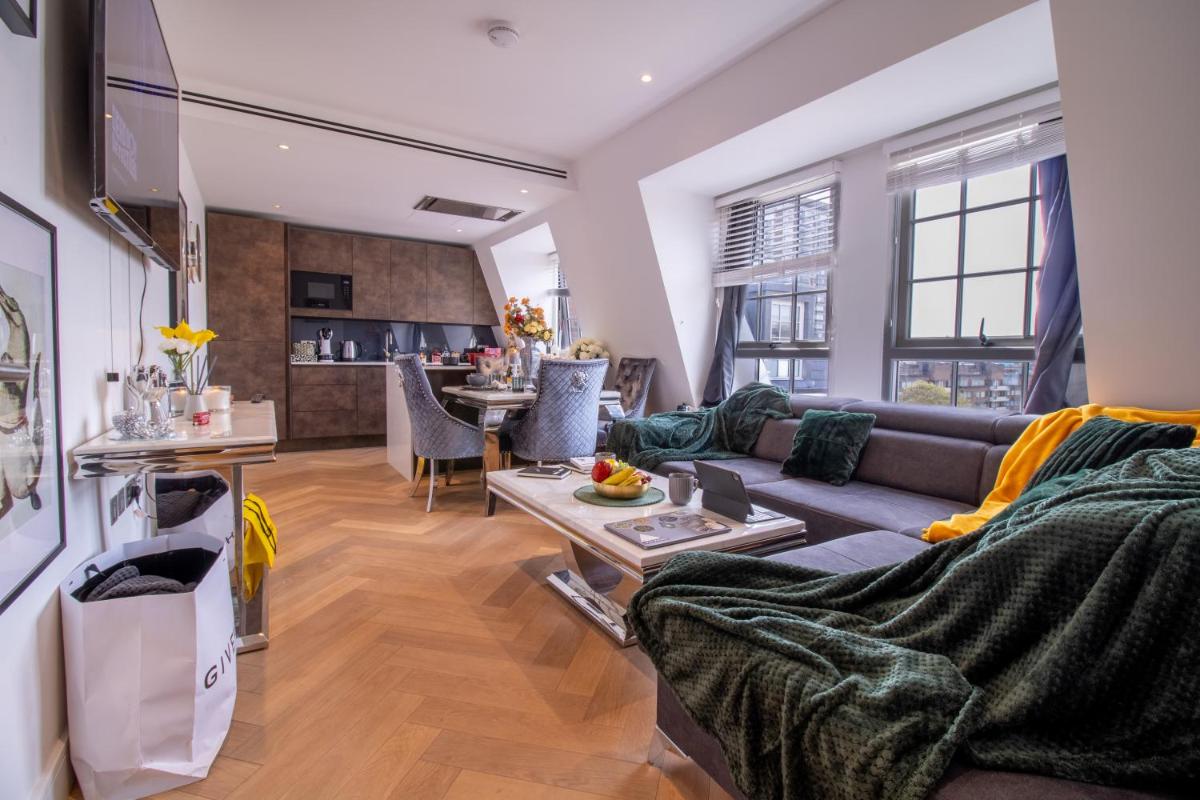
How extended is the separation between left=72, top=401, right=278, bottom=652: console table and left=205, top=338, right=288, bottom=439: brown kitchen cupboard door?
383cm

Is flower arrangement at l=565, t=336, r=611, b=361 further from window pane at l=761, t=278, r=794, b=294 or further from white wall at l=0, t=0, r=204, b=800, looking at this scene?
white wall at l=0, t=0, r=204, b=800

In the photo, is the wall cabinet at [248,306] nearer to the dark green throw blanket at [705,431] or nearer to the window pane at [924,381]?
the dark green throw blanket at [705,431]

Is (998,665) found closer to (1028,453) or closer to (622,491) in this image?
(622,491)

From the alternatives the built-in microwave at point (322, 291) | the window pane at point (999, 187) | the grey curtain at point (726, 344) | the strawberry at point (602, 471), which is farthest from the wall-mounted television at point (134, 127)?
the built-in microwave at point (322, 291)

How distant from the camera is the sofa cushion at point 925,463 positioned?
2551 mm

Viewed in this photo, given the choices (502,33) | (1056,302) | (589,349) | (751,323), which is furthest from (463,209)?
(1056,302)

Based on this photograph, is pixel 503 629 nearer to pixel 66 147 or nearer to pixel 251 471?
pixel 66 147

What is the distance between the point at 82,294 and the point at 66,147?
1.27 feet

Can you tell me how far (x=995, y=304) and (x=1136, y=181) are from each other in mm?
1218

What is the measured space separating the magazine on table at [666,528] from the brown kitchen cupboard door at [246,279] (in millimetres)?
5363

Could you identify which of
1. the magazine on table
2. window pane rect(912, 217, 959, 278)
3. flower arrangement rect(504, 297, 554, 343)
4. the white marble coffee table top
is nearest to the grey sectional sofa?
the white marble coffee table top

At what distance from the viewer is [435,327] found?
23.8ft

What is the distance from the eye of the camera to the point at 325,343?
6.45 meters

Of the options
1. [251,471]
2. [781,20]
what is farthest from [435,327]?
[781,20]
